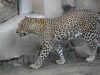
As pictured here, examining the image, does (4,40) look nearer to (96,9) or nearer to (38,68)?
(38,68)

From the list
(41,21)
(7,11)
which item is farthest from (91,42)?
(7,11)

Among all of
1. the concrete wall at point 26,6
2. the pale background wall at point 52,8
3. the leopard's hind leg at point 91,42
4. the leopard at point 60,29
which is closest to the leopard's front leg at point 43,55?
the leopard at point 60,29

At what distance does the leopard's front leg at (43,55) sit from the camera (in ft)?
24.3

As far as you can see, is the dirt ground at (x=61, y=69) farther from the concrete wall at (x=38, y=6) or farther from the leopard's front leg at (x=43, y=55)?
the concrete wall at (x=38, y=6)

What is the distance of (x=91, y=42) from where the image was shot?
25.3 feet

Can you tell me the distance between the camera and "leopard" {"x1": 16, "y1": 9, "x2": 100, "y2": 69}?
7.45m

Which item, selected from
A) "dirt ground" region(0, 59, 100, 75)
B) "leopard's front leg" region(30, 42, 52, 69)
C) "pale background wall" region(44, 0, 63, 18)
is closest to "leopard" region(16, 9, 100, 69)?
"leopard's front leg" region(30, 42, 52, 69)

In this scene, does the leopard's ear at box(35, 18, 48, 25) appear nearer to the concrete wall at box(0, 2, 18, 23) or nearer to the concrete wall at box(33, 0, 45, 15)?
the concrete wall at box(33, 0, 45, 15)

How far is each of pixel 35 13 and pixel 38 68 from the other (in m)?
1.24

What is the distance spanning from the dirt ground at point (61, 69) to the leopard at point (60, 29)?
0.13 metres

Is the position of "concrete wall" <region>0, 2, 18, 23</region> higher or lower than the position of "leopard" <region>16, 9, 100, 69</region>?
higher

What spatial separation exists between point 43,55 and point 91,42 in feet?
3.11

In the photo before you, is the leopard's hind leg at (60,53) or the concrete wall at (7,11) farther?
the concrete wall at (7,11)

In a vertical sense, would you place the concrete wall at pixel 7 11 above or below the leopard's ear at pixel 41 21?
above
